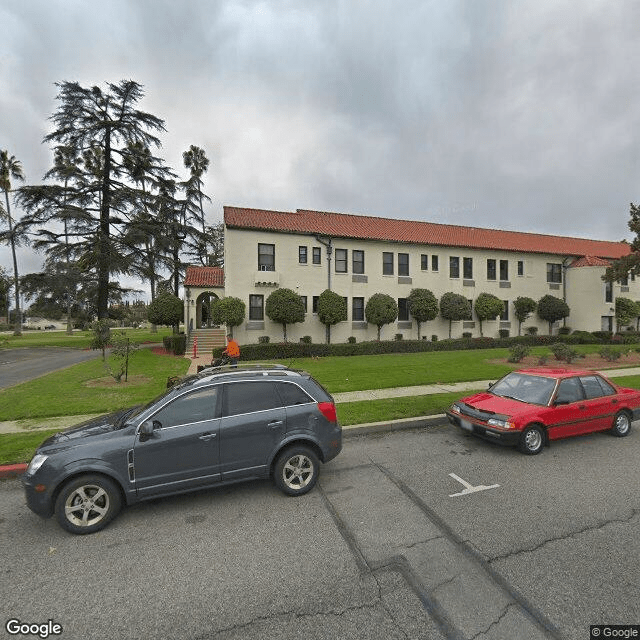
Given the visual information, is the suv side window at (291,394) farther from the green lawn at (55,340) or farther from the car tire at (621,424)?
the green lawn at (55,340)

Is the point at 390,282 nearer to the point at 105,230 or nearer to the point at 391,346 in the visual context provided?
the point at 391,346

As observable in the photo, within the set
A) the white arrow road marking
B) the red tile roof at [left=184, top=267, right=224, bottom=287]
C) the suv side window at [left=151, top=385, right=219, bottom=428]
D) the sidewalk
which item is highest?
the red tile roof at [left=184, top=267, right=224, bottom=287]

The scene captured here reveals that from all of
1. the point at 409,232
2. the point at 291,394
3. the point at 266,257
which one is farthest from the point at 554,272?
the point at 291,394

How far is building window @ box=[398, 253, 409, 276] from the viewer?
24234 millimetres

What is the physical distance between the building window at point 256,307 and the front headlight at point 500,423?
17.0m

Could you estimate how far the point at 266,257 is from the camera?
21344 mm

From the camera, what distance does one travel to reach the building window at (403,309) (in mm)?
24031

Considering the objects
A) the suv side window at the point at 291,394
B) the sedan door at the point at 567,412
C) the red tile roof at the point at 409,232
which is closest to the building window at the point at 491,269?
the red tile roof at the point at 409,232

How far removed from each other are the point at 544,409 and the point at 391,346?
47.4 ft

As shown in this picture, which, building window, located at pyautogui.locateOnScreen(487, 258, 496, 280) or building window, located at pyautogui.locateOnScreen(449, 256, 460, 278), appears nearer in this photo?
building window, located at pyautogui.locateOnScreen(449, 256, 460, 278)

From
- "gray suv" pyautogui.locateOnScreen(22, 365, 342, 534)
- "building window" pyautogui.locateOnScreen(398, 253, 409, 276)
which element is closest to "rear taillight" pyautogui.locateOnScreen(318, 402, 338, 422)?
"gray suv" pyautogui.locateOnScreen(22, 365, 342, 534)

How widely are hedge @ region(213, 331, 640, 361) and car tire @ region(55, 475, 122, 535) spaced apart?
13.2m

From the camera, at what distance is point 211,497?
440 centimetres

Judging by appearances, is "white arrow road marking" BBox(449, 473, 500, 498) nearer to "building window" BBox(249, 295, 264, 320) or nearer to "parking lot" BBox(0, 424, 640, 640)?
"parking lot" BBox(0, 424, 640, 640)
